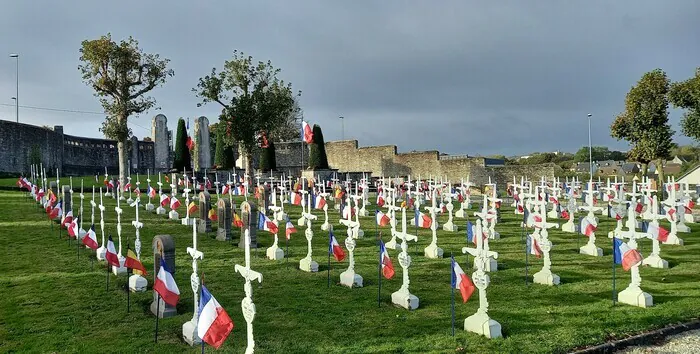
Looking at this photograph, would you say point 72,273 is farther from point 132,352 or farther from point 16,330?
point 132,352

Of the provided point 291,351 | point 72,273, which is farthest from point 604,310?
point 72,273

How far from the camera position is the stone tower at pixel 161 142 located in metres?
53.0

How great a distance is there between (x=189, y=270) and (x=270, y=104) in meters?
23.4

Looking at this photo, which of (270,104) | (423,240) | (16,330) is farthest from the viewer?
(270,104)

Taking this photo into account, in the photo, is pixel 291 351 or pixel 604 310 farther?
pixel 604 310

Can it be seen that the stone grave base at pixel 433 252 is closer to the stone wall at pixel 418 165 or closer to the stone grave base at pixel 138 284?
the stone grave base at pixel 138 284

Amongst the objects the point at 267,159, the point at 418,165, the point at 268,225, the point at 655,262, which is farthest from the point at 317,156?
the point at 655,262

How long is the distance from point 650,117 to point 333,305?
33484 millimetres

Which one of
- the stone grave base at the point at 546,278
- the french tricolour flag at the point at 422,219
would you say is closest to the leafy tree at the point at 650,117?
the french tricolour flag at the point at 422,219

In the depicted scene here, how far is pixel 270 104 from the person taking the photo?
34969mm

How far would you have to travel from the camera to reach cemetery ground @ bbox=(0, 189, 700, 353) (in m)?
8.02

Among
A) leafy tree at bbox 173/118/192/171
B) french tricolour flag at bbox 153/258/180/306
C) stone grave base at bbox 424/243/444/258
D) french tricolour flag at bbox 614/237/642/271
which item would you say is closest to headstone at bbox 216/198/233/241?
stone grave base at bbox 424/243/444/258

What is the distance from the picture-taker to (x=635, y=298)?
991 centimetres

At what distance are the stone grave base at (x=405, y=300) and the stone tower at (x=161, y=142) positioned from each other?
1873 inches
